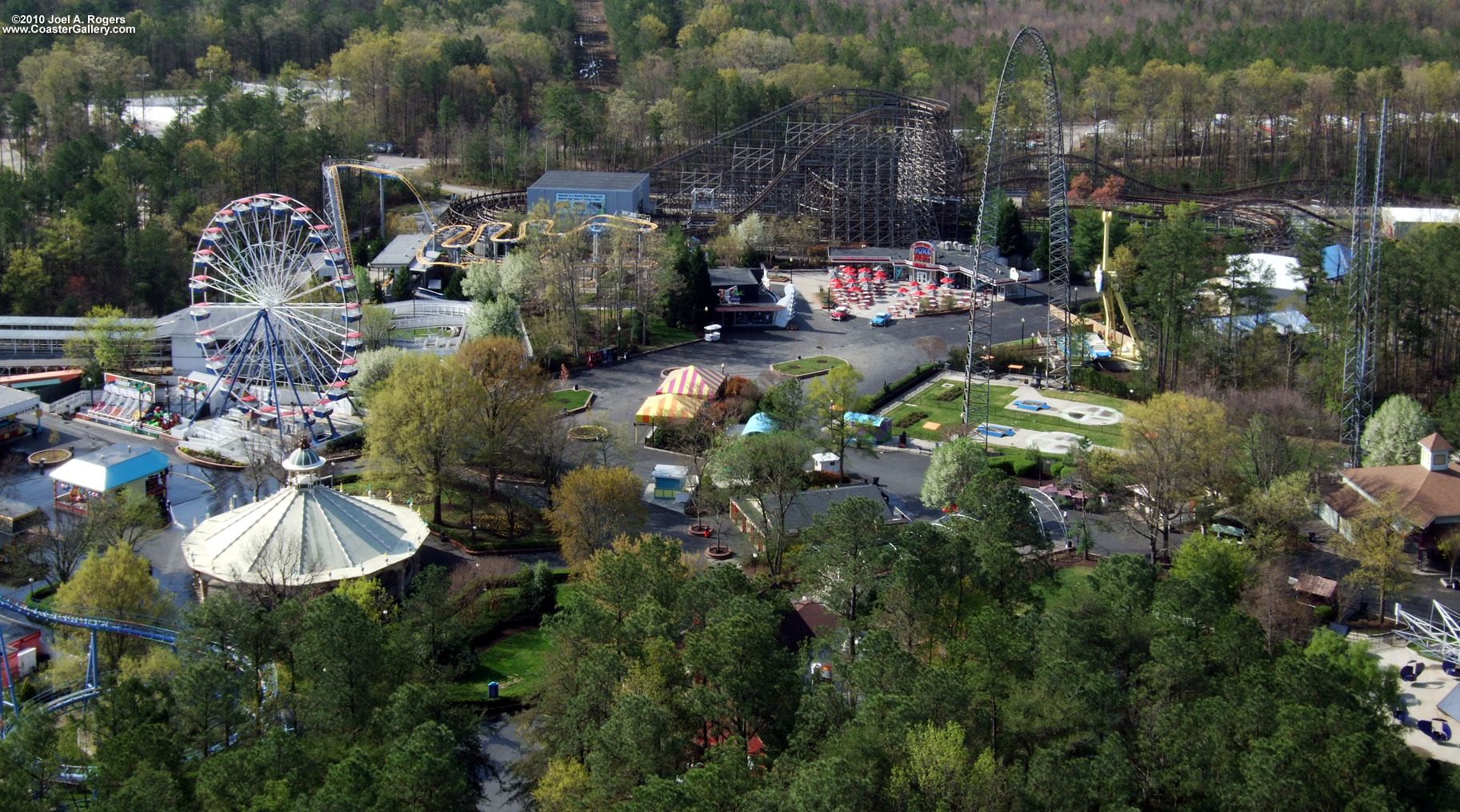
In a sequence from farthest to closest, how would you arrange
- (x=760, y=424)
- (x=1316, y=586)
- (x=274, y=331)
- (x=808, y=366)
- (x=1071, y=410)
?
(x=808, y=366) < (x=1071, y=410) < (x=274, y=331) < (x=760, y=424) < (x=1316, y=586)

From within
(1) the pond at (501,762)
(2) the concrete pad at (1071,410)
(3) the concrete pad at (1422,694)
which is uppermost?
(2) the concrete pad at (1071,410)

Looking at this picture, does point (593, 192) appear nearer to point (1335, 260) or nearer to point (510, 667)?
point (1335, 260)

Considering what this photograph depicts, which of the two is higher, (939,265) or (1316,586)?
(939,265)

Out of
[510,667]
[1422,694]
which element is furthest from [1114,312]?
[510,667]

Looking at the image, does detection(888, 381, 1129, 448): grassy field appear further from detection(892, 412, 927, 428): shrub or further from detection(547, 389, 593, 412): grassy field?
detection(547, 389, 593, 412): grassy field

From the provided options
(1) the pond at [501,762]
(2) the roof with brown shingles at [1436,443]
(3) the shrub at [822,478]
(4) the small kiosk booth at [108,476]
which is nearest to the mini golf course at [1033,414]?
(3) the shrub at [822,478]

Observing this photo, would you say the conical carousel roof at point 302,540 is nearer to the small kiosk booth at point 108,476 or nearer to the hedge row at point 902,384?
the small kiosk booth at point 108,476

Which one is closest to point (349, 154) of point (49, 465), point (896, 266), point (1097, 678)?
point (896, 266)
